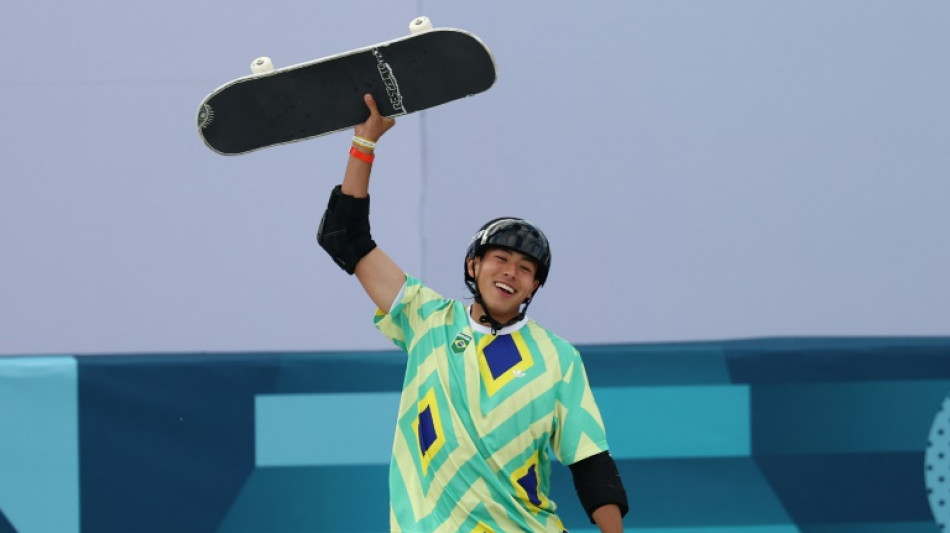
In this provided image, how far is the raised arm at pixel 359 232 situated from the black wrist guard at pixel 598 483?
66cm

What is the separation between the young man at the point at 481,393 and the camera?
3395 mm

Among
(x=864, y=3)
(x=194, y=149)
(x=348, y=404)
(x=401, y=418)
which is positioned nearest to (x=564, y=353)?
(x=401, y=418)

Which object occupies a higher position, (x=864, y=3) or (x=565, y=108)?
(x=864, y=3)

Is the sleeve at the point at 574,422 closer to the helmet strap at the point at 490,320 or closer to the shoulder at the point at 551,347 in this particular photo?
the shoulder at the point at 551,347

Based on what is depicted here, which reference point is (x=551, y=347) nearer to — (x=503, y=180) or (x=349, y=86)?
(x=349, y=86)

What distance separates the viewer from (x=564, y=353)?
3533 mm

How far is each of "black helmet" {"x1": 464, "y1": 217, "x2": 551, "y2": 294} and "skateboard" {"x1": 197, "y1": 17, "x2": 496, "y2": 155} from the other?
42cm

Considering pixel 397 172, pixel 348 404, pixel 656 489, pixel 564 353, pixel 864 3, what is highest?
pixel 864 3

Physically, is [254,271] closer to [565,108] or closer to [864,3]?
[565,108]

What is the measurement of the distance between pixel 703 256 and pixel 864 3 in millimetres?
1050

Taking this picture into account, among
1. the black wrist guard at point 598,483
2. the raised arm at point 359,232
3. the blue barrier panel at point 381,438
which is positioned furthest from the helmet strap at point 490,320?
the blue barrier panel at point 381,438

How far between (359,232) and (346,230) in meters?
0.04

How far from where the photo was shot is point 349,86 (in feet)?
12.0

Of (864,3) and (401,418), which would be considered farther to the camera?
(864,3)
